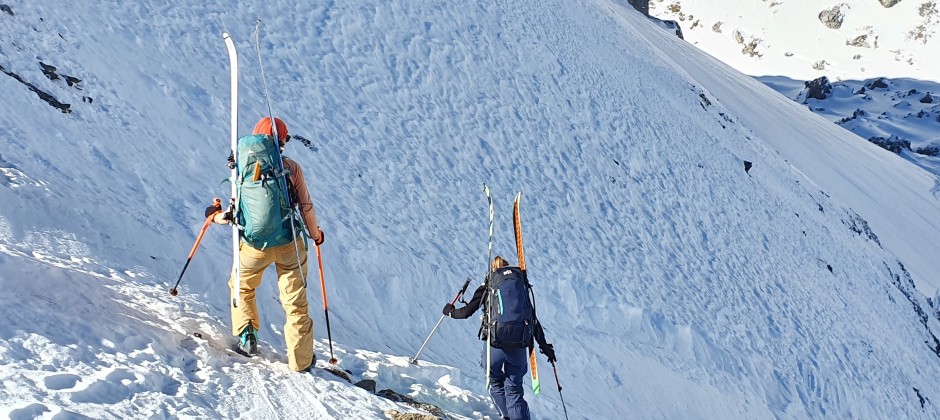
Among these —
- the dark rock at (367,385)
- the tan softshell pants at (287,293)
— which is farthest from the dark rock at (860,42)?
the tan softshell pants at (287,293)

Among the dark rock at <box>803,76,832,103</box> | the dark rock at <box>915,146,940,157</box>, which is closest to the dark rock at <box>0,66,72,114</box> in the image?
the dark rock at <box>915,146,940,157</box>

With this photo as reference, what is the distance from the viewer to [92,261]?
7.31 m

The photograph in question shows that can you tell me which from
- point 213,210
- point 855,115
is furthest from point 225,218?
point 855,115

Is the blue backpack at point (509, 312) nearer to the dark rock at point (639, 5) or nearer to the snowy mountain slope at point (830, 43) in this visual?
the dark rock at point (639, 5)

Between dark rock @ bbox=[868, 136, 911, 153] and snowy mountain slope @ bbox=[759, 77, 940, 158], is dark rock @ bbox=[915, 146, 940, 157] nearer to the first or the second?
snowy mountain slope @ bbox=[759, 77, 940, 158]

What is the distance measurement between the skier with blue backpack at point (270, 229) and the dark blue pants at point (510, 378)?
1.67 metres

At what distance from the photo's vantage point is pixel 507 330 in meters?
6.79

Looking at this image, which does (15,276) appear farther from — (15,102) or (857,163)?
(857,163)

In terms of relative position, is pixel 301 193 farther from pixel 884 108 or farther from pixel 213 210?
pixel 884 108

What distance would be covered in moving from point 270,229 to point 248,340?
3.45 feet

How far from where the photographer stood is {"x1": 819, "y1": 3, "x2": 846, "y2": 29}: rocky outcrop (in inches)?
4464

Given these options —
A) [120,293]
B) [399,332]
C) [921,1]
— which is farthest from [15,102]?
[921,1]

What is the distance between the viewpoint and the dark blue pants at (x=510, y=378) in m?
6.96

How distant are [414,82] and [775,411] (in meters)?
9.98
